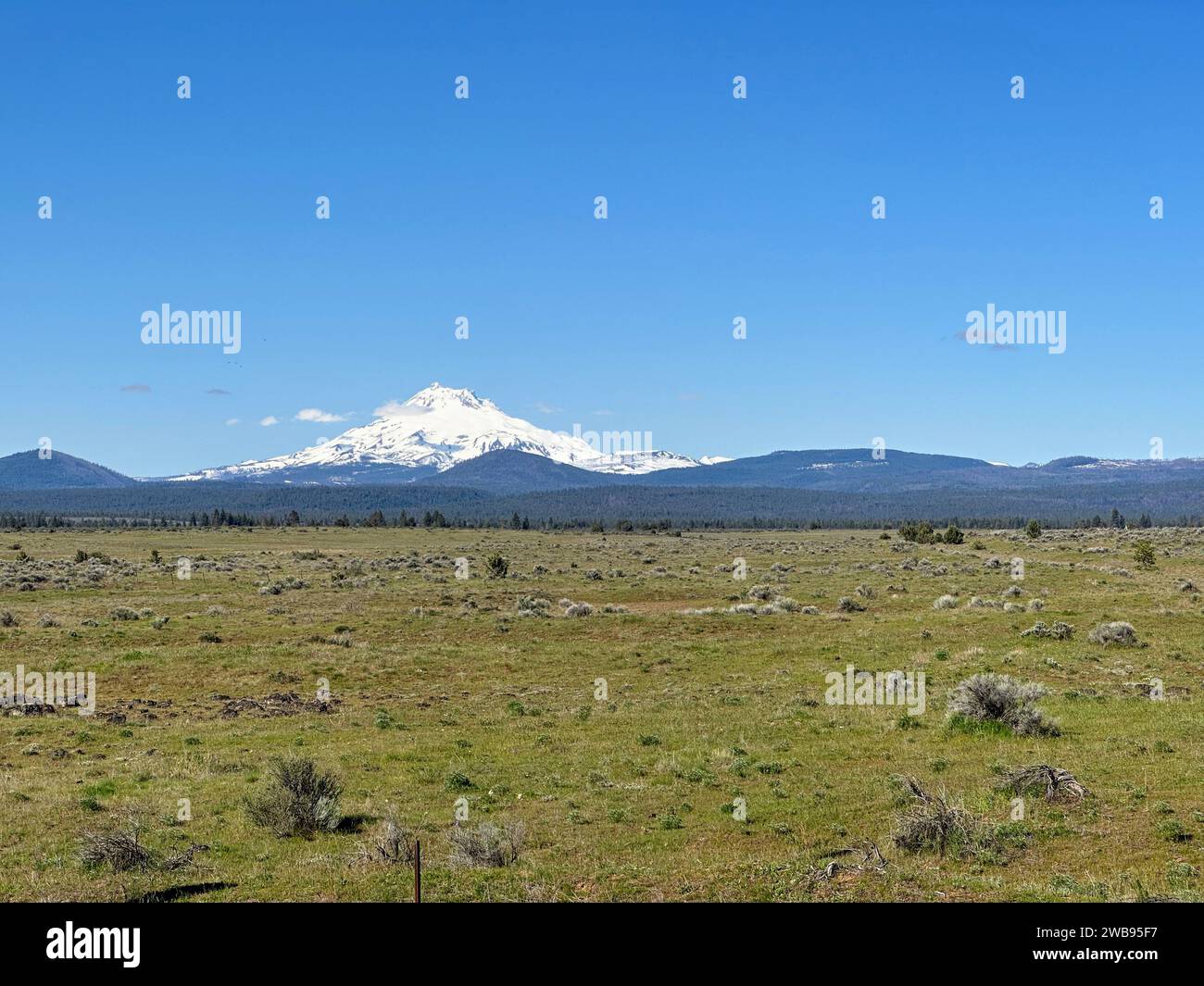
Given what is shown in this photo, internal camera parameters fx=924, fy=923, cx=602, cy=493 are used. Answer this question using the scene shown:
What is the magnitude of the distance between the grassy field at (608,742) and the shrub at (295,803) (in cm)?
31

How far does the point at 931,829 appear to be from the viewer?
13.1 metres

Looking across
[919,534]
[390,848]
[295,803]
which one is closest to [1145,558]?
[919,534]

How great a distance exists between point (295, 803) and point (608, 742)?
8472mm

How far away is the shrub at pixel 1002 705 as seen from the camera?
67.2 ft

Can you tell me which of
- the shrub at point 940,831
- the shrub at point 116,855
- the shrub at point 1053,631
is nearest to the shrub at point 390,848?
the shrub at point 116,855

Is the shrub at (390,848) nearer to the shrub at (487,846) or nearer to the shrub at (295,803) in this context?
the shrub at (487,846)

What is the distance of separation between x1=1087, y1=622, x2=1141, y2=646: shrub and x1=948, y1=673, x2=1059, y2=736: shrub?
415 inches

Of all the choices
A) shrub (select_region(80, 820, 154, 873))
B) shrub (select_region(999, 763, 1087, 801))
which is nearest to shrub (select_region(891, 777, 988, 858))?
shrub (select_region(999, 763, 1087, 801))

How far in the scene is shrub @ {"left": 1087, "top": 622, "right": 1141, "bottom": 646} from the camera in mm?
30328

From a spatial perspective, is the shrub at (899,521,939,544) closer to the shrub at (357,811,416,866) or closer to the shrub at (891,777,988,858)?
the shrub at (891,777,988,858)
